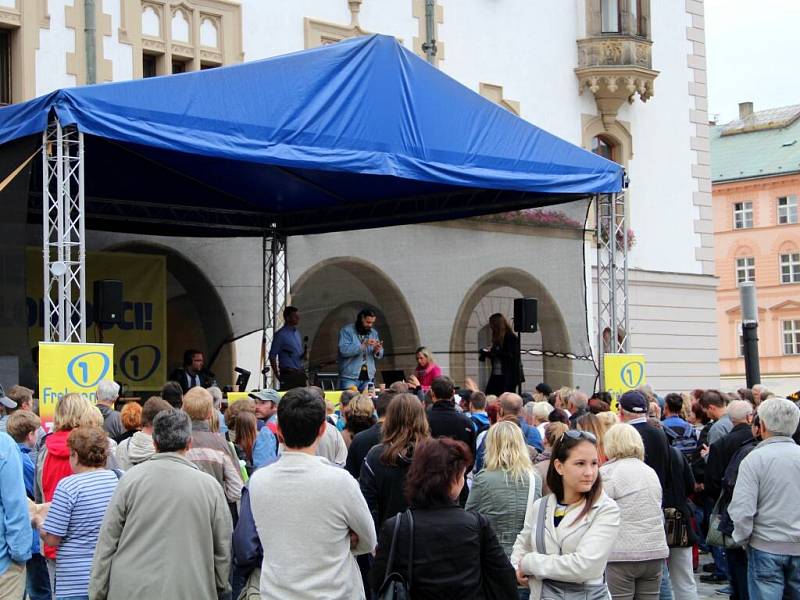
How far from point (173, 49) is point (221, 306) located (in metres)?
4.60

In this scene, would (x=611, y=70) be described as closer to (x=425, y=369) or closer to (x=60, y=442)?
(x=425, y=369)

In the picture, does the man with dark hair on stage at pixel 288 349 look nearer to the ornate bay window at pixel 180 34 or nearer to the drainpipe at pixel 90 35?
the drainpipe at pixel 90 35

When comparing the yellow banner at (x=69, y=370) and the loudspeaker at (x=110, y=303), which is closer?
the yellow banner at (x=69, y=370)

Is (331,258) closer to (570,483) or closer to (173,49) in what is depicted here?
(173,49)

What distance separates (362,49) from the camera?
1435cm

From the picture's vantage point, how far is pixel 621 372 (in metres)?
16.4

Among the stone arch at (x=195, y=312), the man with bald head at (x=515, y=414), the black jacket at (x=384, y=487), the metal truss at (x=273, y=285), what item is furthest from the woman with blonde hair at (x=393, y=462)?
the metal truss at (x=273, y=285)

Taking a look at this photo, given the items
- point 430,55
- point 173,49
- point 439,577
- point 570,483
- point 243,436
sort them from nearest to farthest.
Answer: point 439,577, point 570,483, point 243,436, point 173,49, point 430,55

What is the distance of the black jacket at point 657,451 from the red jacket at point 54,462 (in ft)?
12.5

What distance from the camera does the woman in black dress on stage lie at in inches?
697

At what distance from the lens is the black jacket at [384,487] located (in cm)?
703

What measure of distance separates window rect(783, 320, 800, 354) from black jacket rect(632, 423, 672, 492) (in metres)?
58.0

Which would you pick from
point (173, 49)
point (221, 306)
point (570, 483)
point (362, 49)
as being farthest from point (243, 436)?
point (173, 49)

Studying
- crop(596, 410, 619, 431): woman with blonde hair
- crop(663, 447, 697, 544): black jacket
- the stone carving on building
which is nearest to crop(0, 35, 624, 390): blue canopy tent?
crop(596, 410, 619, 431): woman with blonde hair
